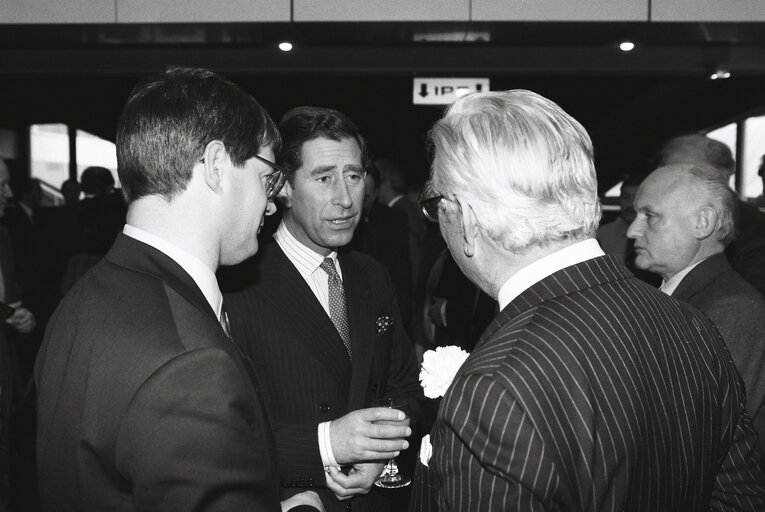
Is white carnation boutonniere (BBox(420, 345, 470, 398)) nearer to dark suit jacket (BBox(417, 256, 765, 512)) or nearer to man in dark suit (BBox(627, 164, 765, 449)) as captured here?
dark suit jacket (BBox(417, 256, 765, 512))

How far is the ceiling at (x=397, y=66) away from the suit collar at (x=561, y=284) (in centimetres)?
459

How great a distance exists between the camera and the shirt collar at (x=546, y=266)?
1.21 meters

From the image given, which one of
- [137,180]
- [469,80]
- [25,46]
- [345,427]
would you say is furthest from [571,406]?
[25,46]

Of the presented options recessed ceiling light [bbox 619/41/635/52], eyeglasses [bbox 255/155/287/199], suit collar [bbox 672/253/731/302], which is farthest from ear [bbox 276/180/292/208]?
recessed ceiling light [bbox 619/41/635/52]

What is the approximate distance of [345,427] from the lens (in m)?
1.69

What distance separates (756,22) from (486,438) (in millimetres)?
5534

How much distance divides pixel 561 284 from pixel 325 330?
3.20 ft

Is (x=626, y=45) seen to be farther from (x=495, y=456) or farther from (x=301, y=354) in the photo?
(x=495, y=456)

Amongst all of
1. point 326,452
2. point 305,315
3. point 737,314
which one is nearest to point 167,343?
point 326,452

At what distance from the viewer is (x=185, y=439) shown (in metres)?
1.00

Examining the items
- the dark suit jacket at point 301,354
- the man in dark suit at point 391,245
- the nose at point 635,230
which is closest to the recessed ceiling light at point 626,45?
the man in dark suit at point 391,245

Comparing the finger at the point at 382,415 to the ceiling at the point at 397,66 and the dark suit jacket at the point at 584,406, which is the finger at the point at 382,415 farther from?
the ceiling at the point at 397,66

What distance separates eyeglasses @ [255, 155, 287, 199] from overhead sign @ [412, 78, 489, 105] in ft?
17.4

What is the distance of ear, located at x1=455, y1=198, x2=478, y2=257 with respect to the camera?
125cm
